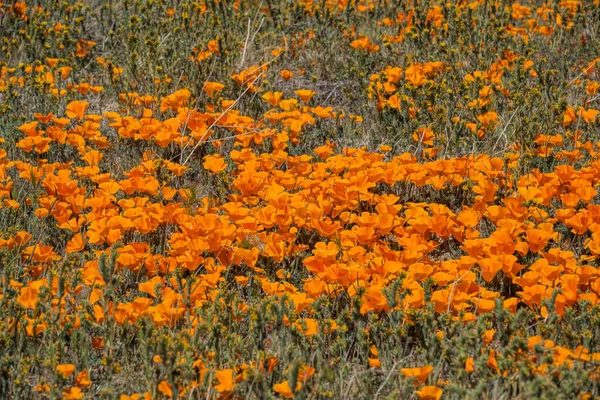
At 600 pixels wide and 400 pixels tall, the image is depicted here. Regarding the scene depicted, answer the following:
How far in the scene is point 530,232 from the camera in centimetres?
377

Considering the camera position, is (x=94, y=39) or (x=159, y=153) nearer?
(x=159, y=153)

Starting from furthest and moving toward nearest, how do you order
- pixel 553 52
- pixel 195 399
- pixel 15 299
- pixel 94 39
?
pixel 94 39 → pixel 553 52 → pixel 15 299 → pixel 195 399

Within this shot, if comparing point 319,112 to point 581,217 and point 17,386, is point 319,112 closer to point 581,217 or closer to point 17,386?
point 581,217

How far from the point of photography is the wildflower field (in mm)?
3123

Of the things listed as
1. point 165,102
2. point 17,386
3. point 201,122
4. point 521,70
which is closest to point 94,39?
point 165,102

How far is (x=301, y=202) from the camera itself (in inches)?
164

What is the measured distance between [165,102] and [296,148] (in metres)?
0.98

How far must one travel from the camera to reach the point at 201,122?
17.0 feet

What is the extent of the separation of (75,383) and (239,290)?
3.37 feet

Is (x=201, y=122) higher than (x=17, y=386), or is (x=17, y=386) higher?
(x=201, y=122)

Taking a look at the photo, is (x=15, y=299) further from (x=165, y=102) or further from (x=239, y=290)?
(x=165, y=102)

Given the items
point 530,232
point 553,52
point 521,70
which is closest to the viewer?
point 530,232

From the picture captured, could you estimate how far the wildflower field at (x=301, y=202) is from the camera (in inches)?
123

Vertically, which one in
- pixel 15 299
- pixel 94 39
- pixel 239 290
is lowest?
pixel 239 290
